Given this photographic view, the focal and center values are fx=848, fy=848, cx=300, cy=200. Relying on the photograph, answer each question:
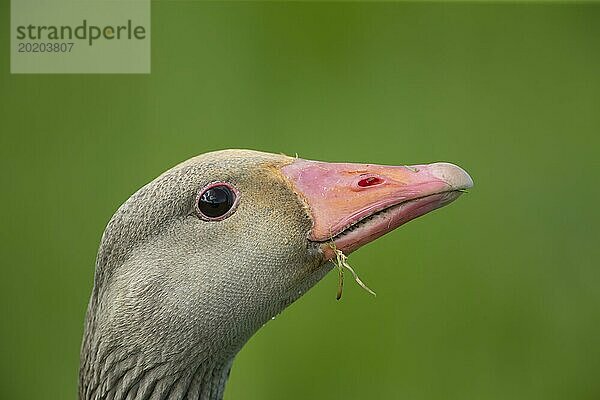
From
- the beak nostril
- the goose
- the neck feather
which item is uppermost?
the beak nostril

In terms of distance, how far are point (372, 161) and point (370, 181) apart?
106 centimetres

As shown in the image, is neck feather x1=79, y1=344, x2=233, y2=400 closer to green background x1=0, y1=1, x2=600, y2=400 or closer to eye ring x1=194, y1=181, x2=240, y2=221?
eye ring x1=194, y1=181, x2=240, y2=221

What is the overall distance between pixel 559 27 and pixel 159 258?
147 centimetres

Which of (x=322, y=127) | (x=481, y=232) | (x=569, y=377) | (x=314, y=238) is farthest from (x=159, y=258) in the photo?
(x=569, y=377)

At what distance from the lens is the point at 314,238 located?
3.36 ft

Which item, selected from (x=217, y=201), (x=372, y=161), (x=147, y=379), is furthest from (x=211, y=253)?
(x=372, y=161)

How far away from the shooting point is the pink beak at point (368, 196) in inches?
38.8

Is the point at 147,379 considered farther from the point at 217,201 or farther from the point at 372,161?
the point at 372,161

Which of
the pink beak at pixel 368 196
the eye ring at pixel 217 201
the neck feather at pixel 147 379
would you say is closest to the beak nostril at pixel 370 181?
the pink beak at pixel 368 196

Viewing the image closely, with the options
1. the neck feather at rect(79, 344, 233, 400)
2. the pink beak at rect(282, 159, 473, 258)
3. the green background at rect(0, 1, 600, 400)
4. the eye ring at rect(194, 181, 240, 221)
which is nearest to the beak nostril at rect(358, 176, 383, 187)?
the pink beak at rect(282, 159, 473, 258)

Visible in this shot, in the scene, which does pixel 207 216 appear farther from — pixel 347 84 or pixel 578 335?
pixel 578 335

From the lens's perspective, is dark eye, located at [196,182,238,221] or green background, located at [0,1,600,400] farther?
green background, located at [0,1,600,400]

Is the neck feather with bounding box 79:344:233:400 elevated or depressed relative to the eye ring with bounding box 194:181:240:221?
depressed

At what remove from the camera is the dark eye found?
3.46 feet
